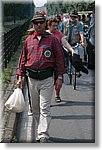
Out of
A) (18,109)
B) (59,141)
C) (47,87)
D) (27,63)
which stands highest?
(27,63)

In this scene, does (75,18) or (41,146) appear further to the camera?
(75,18)

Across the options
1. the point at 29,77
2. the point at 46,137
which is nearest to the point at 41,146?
the point at 46,137

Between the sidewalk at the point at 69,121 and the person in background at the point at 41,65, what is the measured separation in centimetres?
44

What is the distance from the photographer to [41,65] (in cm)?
473

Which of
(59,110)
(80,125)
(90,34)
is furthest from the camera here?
(90,34)

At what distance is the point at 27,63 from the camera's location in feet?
15.9

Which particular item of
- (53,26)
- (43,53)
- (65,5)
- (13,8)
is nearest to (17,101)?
(43,53)

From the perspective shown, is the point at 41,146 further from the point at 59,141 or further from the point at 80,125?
the point at 80,125

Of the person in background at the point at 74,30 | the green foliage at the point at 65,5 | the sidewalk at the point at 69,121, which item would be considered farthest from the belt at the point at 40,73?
the person in background at the point at 74,30

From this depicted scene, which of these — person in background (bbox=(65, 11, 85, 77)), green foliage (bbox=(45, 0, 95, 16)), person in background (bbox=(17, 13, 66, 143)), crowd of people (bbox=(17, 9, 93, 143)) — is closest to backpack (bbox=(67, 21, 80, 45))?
person in background (bbox=(65, 11, 85, 77))

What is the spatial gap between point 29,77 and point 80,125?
53.9 inches

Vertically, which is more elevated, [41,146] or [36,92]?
[36,92]

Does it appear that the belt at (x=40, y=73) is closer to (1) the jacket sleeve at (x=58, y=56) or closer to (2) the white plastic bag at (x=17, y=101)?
(1) the jacket sleeve at (x=58, y=56)

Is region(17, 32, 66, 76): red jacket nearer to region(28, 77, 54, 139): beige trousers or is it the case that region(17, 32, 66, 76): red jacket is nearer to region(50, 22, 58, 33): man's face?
region(28, 77, 54, 139): beige trousers
